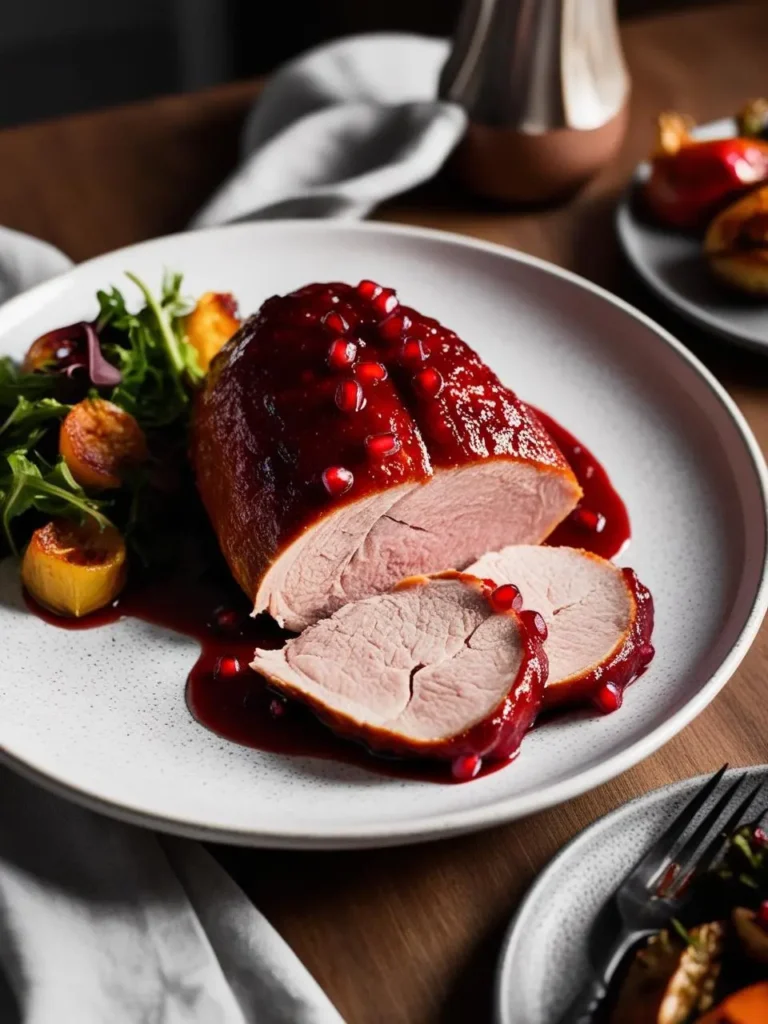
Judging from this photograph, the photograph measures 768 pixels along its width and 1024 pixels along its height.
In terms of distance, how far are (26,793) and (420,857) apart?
781 millimetres

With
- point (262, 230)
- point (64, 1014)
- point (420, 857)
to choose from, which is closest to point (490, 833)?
point (420, 857)

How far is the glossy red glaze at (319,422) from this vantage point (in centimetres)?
248

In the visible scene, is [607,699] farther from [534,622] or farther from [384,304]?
[384,304]

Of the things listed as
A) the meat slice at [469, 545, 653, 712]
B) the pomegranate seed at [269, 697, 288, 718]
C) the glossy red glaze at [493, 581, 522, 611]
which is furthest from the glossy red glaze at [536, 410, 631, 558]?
the pomegranate seed at [269, 697, 288, 718]

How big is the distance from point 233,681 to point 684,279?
78.5 inches

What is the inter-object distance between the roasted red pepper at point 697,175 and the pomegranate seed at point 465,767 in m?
2.26

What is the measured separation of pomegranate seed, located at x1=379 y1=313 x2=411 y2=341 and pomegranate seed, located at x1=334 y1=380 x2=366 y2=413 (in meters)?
0.21

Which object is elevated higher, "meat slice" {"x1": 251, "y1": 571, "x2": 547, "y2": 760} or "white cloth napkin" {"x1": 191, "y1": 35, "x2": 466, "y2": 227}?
"white cloth napkin" {"x1": 191, "y1": 35, "x2": 466, "y2": 227}

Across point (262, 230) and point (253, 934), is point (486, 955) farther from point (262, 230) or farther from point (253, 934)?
point (262, 230)

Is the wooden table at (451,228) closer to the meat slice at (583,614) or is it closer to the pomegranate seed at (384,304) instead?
the meat slice at (583,614)

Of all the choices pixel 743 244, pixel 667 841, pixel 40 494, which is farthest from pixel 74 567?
pixel 743 244

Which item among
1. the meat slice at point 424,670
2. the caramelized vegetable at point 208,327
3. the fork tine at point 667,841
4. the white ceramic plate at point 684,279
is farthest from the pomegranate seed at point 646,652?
the caramelized vegetable at point 208,327

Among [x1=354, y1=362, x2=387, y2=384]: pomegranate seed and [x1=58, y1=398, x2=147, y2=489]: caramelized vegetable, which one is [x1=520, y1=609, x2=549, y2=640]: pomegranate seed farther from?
[x1=58, y1=398, x2=147, y2=489]: caramelized vegetable

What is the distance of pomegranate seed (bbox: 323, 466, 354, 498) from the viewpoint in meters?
2.42
